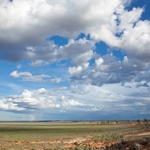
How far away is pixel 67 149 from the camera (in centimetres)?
2684

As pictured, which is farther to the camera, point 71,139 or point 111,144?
point 71,139

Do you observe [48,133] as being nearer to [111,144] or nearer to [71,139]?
[71,139]

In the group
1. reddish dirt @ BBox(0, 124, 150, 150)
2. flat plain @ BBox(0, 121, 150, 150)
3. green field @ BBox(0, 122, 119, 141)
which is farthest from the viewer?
green field @ BBox(0, 122, 119, 141)

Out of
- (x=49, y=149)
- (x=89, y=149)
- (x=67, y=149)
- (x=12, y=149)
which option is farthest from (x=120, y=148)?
(x=12, y=149)

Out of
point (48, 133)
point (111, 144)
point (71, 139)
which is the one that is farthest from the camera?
point (48, 133)

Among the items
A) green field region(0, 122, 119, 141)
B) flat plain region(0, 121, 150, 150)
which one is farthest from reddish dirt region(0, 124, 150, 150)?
green field region(0, 122, 119, 141)

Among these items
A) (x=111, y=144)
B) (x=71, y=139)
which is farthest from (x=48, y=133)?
(x=111, y=144)

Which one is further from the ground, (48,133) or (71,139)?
(71,139)

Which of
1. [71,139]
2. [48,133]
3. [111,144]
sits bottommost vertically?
[48,133]

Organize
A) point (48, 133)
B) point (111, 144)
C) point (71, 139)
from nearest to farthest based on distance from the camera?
point (111, 144)
point (71, 139)
point (48, 133)

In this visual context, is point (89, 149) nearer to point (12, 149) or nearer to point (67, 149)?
point (67, 149)

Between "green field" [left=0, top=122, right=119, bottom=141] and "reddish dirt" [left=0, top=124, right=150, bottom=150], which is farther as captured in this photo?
"green field" [left=0, top=122, right=119, bottom=141]

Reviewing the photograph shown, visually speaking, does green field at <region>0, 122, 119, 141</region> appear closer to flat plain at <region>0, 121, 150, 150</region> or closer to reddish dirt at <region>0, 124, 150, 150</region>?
flat plain at <region>0, 121, 150, 150</region>

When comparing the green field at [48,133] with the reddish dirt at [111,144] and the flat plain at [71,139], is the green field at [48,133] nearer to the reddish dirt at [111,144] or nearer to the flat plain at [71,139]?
the flat plain at [71,139]
